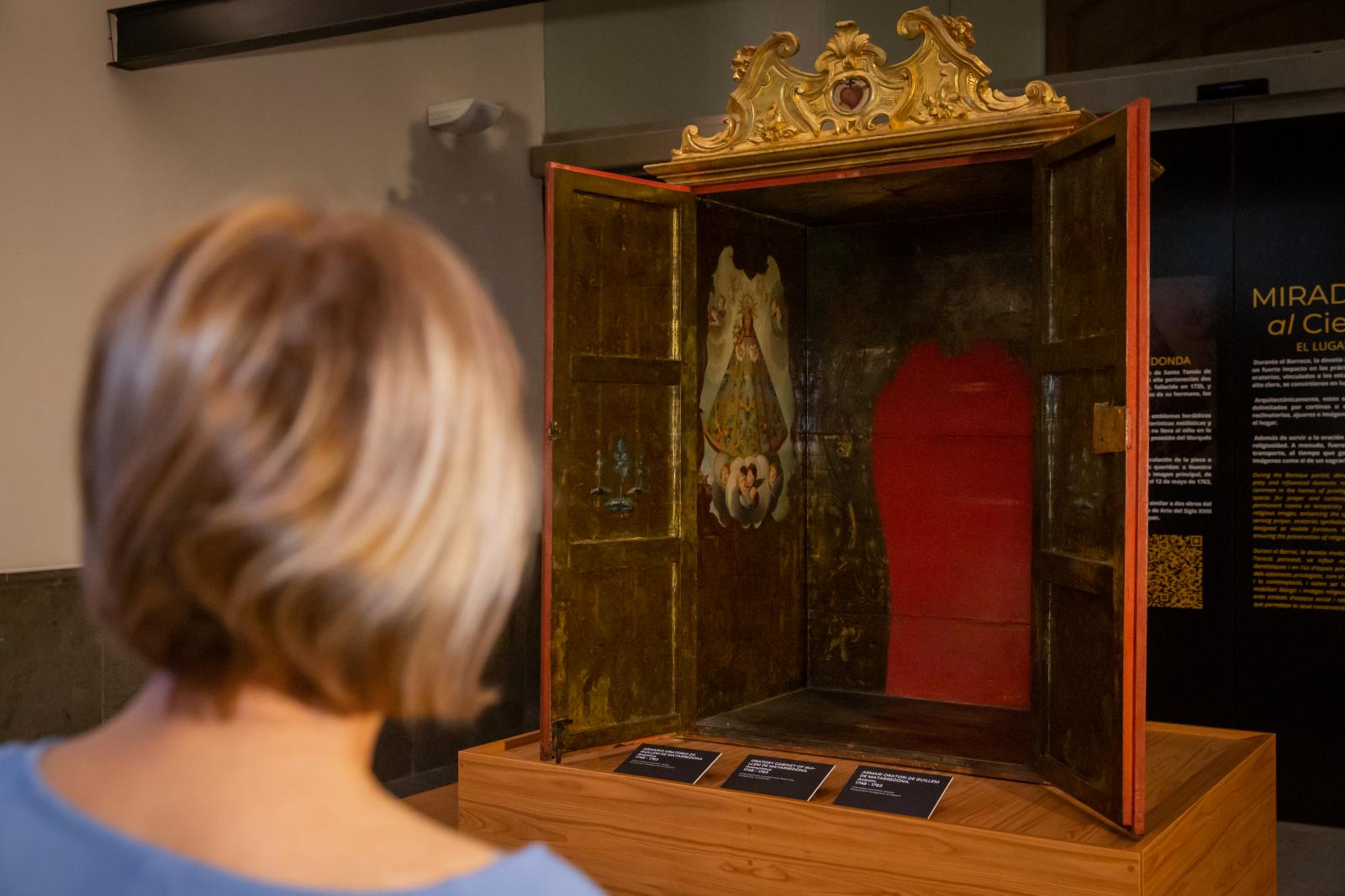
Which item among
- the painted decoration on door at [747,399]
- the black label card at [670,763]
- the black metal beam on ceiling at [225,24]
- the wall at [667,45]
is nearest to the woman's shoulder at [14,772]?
the black label card at [670,763]

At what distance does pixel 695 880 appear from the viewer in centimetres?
413

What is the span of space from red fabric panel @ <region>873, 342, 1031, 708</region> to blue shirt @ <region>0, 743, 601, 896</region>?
16.4 ft

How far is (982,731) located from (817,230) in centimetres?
241

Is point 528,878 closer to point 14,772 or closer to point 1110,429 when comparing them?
point 14,772

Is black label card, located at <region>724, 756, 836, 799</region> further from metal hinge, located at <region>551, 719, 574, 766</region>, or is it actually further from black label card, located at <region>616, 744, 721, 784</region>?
metal hinge, located at <region>551, 719, 574, 766</region>

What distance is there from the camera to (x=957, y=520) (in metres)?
5.74

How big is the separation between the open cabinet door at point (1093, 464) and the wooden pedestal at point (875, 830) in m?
0.22

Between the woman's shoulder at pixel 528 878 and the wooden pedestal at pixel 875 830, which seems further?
the wooden pedestal at pixel 875 830

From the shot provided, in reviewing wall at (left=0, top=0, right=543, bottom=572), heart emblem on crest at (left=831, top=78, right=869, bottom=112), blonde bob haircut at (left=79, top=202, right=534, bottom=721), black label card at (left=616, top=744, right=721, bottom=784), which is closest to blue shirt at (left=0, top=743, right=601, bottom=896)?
blonde bob haircut at (left=79, top=202, right=534, bottom=721)

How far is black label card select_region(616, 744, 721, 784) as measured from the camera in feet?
14.0

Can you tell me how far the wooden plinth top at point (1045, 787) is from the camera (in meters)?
3.68

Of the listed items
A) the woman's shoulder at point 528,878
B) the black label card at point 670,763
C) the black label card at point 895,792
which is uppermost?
→ the woman's shoulder at point 528,878

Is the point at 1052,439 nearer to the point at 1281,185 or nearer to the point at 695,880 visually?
the point at 695,880

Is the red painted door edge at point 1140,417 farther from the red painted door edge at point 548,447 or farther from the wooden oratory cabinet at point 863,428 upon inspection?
the red painted door edge at point 548,447
